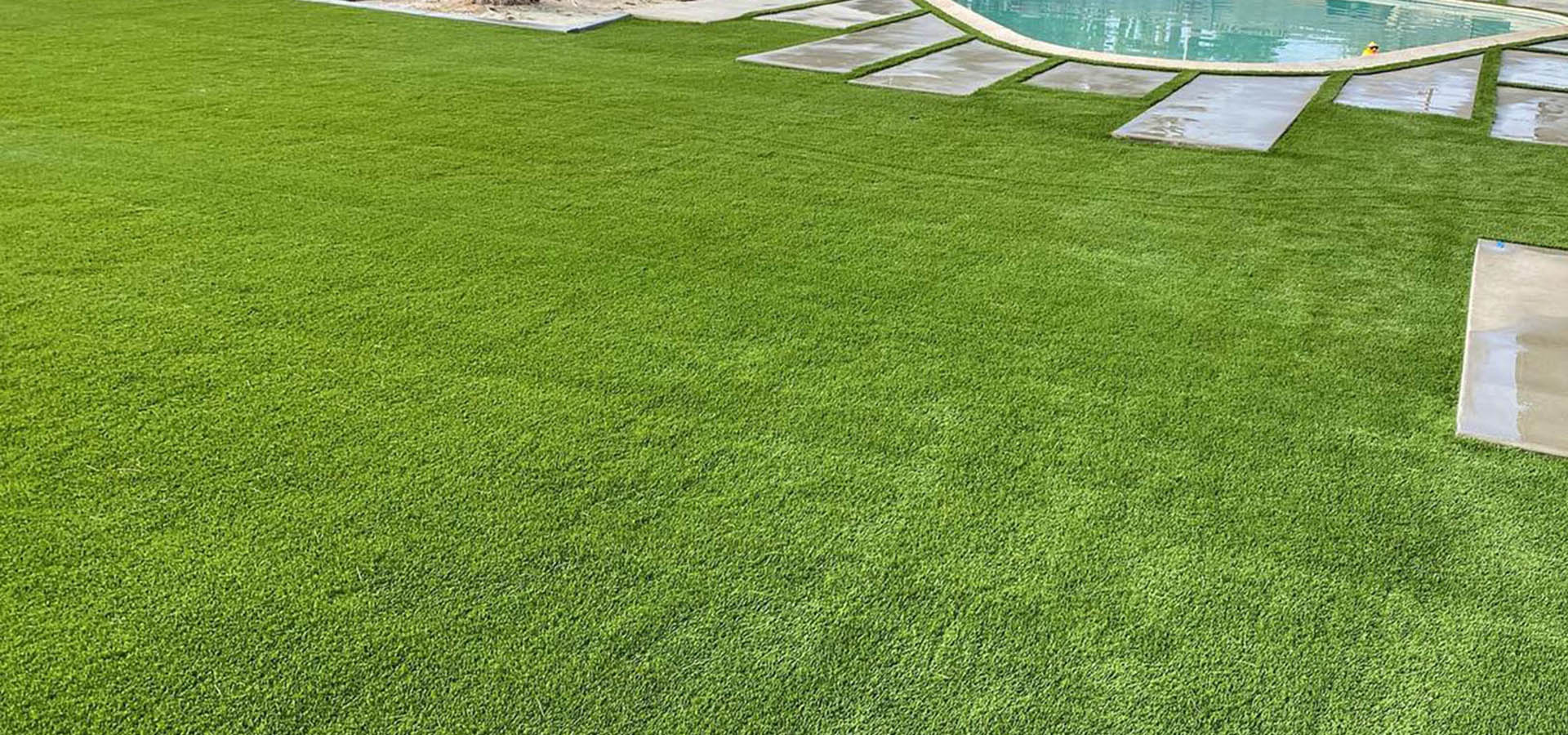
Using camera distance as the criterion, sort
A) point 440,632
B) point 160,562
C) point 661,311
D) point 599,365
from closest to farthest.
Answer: point 440,632
point 160,562
point 599,365
point 661,311

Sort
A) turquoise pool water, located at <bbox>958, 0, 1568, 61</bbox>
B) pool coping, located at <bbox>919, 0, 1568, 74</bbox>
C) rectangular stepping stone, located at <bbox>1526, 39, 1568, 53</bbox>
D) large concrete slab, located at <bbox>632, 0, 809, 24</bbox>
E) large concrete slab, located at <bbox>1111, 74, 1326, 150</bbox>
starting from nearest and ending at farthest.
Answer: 1. large concrete slab, located at <bbox>1111, 74, 1326, 150</bbox>
2. pool coping, located at <bbox>919, 0, 1568, 74</bbox>
3. rectangular stepping stone, located at <bbox>1526, 39, 1568, 53</bbox>
4. large concrete slab, located at <bbox>632, 0, 809, 24</bbox>
5. turquoise pool water, located at <bbox>958, 0, 1568, 61</bbox>

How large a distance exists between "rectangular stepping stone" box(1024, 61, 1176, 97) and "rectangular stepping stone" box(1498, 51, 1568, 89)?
7.89ft

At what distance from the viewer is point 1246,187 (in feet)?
17.1

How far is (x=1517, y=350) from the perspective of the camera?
11.4 ft

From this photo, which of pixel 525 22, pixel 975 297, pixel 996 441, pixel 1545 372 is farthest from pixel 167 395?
pixel 525 22

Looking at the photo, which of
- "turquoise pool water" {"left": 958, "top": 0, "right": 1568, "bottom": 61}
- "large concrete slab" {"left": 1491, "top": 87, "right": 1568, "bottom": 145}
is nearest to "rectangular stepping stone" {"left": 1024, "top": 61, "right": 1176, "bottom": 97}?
"large concrete slab" {"left": 1491, "top": 87, "right": 1568, "bottom": 145}

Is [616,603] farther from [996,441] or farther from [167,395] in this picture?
[167,395]

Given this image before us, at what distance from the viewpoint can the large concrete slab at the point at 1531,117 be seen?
6227 mm

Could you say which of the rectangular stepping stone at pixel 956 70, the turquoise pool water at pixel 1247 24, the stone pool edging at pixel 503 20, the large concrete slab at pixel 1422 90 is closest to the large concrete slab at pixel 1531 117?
the large concrete slab at pixel 1422 90

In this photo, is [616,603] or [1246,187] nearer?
[616,603]

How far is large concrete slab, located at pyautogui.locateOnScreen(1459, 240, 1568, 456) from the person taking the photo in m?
3.04

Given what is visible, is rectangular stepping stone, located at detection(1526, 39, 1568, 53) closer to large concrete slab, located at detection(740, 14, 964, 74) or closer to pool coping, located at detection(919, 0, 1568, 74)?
pool coping, located at detection(919, 0, 1568, 74)

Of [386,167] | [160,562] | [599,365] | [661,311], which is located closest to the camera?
[160,562]

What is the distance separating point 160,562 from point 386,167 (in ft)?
10.4
